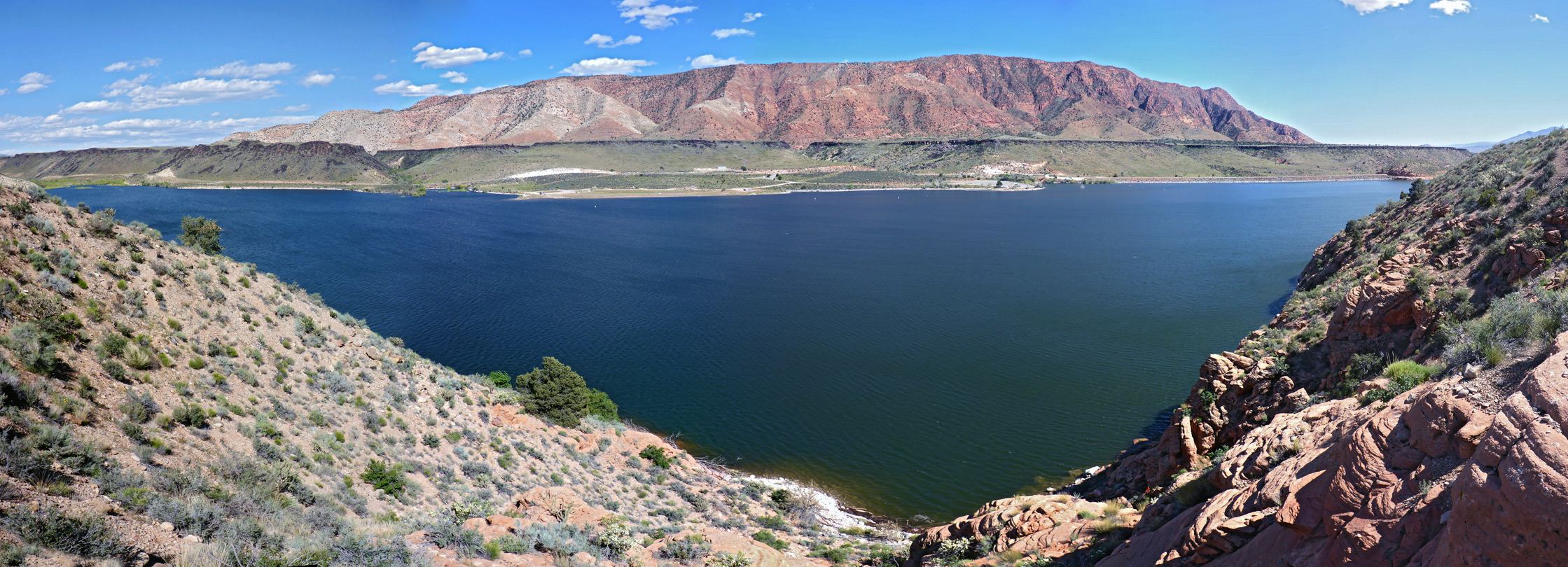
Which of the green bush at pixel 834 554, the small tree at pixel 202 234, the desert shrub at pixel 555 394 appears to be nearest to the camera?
the green bush at pixel 834 554

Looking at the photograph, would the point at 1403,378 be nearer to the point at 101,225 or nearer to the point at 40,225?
the point at 40,225

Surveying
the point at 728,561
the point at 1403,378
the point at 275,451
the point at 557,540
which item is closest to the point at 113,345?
the point at 275,451

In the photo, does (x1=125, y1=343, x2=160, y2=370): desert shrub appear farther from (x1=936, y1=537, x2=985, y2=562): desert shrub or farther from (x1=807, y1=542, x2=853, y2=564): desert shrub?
(x1=936, y1=537, x2=985, y2=562): desert shrub

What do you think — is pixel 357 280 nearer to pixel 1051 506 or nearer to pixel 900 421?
pixel 900 421

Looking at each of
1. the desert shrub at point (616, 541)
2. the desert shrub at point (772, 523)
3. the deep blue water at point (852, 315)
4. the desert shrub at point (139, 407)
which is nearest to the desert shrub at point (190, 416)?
the desert shrub at point (139, 407)

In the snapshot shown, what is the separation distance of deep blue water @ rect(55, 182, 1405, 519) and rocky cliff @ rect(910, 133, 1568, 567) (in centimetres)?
756

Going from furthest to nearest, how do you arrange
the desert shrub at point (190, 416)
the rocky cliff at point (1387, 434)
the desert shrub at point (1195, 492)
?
1. the desert shrub at point (190, 416)
2. the desert shrub at point (1195, 492)
3. the rocky cliff at point (1387, 434)

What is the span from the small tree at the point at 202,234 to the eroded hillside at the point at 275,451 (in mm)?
16679

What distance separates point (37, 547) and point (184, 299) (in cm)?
1207

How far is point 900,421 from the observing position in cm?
3034

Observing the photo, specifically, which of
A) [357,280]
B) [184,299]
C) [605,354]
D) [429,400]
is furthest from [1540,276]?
[357,280]

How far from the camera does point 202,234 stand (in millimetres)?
36188

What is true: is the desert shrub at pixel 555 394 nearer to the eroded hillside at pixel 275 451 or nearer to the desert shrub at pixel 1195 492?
the eroded hillside at pixel 275 451

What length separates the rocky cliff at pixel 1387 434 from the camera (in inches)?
228
